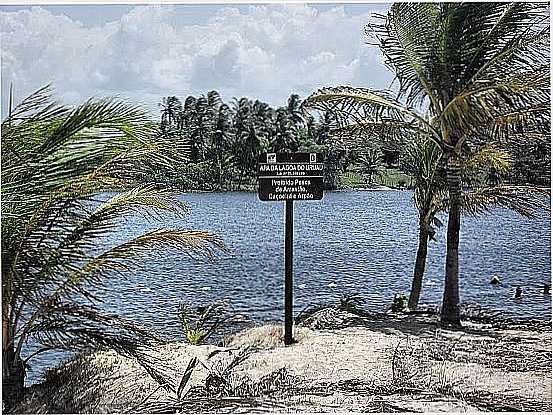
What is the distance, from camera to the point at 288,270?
4273 mm

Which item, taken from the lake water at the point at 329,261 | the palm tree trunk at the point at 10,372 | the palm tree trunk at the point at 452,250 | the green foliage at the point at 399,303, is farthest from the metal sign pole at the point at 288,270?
the palm tree trunk at the point at 10,372

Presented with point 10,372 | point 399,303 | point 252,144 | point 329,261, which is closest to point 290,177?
point 252,144

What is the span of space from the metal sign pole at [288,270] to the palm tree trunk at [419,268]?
3.19 ft

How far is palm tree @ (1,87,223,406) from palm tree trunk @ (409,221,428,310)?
1.74 meters

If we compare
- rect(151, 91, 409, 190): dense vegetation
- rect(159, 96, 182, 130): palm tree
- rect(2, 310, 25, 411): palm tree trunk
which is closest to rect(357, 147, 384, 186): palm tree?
rect(151, 91, 409, 190): dense vegetation

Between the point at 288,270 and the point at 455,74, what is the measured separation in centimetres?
150

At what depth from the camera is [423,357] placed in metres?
4.05

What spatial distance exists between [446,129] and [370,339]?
132 cm

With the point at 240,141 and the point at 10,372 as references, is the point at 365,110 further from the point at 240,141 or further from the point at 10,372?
the point at 10,372

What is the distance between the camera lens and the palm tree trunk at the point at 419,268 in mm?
4840

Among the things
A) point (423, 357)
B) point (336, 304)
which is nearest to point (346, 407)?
point (423, 357)

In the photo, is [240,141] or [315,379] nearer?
[315,379]

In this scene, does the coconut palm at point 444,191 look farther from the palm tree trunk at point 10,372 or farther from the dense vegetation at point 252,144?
the palm tree trunk at point 10,372

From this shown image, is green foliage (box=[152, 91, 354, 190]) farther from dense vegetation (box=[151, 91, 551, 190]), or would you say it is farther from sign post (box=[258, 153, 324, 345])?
sign post (box=[258, 153, 324, 345])
